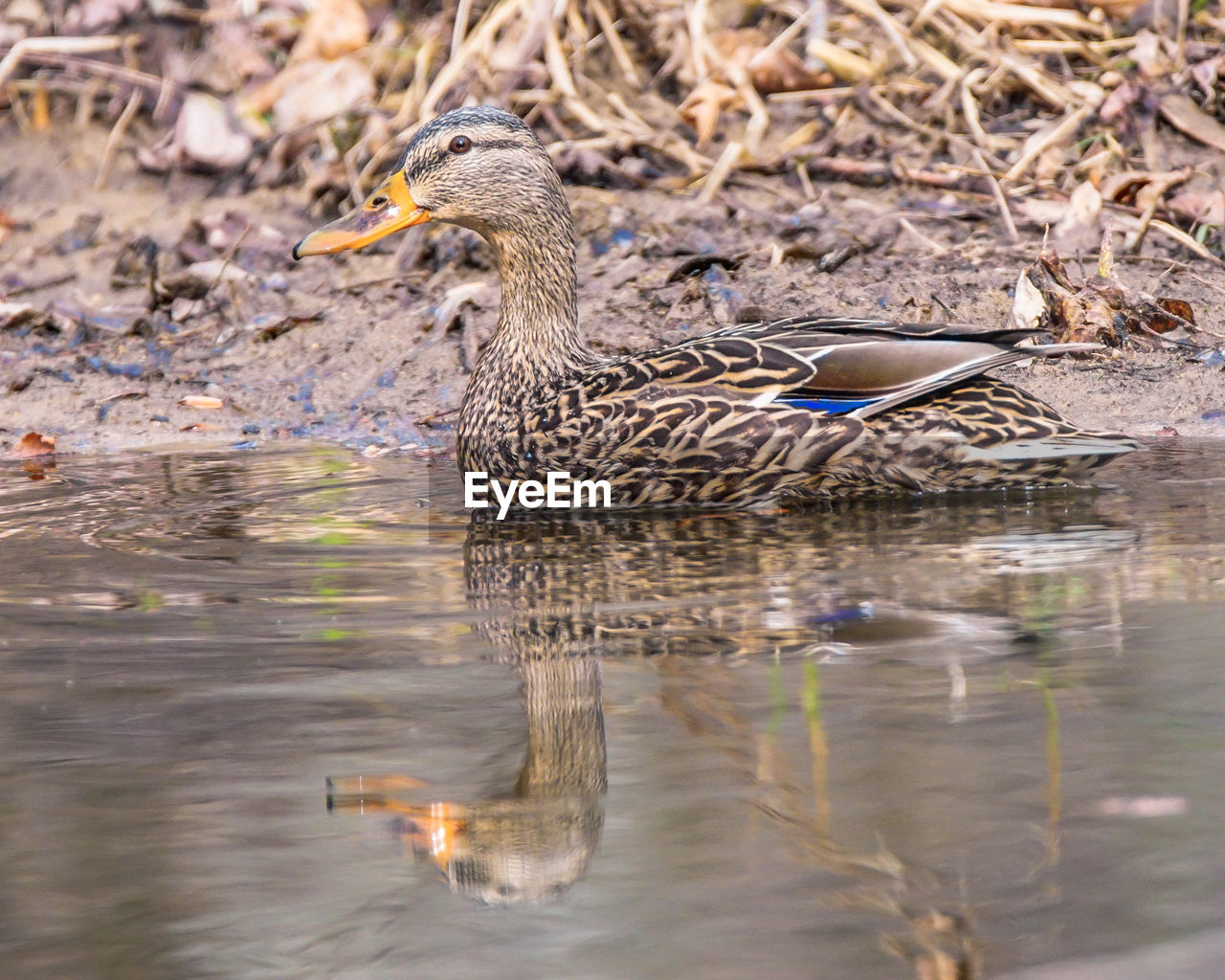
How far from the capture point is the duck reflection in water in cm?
288

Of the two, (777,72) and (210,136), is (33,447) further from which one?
(777,72)

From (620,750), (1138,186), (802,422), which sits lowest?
(620,750)

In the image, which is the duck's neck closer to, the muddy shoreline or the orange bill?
the orange bill

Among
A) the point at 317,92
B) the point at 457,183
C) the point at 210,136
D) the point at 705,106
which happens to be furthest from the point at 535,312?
the point at 210,136

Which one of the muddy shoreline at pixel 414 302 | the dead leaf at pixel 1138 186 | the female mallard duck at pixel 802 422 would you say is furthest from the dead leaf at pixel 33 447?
the dead leaf at pixel 1138 186

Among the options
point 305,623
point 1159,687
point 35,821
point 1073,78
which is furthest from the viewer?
point 1073,78

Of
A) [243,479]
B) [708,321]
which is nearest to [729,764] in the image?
[243,479]

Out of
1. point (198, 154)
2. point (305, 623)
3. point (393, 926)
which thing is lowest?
point (393, 926)

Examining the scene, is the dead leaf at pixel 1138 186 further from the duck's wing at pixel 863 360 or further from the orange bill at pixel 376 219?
the orange bill at pixel 376 219

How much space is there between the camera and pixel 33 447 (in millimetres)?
7176

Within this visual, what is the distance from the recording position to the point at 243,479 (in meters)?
6.30

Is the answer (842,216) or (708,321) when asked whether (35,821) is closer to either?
(708,321)

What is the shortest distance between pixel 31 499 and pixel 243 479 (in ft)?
2.41

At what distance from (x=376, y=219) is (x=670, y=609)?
8.61 feet
